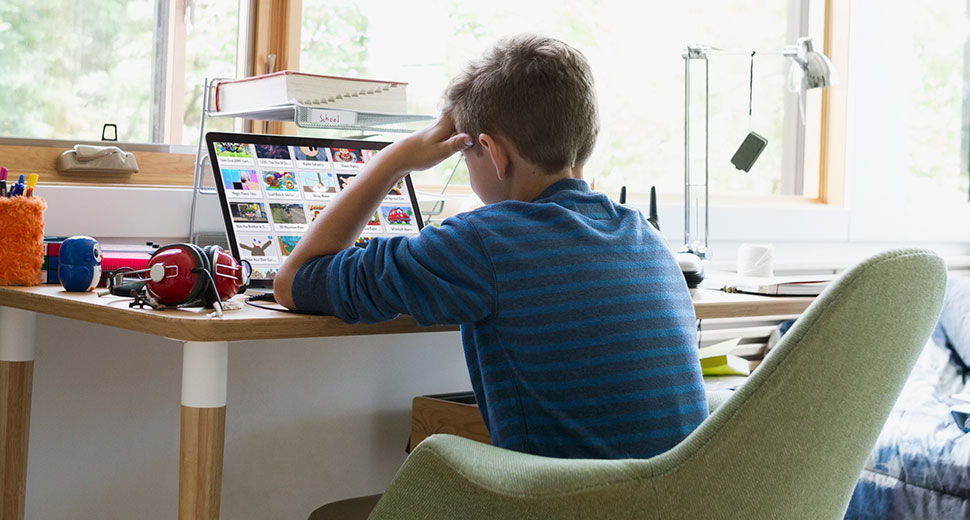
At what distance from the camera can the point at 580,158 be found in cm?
121

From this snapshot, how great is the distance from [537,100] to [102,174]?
0.99m

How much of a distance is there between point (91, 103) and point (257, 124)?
0.32 m

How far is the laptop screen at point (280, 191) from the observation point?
1.54 metres

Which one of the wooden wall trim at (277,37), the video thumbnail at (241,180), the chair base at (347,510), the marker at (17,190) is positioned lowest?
the chair base at (347,510)

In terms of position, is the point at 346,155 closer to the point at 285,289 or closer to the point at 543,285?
the point at 285,289

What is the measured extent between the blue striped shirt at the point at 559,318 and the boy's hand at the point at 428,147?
0.53 feet

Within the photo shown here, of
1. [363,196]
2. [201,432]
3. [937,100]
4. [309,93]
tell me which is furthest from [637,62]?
[201,432]

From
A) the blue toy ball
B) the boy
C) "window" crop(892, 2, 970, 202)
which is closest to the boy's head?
the boy

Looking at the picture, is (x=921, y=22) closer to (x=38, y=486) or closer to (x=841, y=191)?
(x=841, y=191)

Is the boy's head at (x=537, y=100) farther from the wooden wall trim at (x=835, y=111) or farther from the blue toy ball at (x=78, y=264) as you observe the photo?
the wooden wall trim at (x=835, y=111)

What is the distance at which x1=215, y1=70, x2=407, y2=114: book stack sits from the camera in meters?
1.66

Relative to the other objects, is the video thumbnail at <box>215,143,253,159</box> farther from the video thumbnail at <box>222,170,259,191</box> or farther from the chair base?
the chair base

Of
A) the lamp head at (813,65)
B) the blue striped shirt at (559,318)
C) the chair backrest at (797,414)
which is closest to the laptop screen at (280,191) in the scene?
the blue striped shirt at (559,318)

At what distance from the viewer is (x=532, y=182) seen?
46.9 inches
